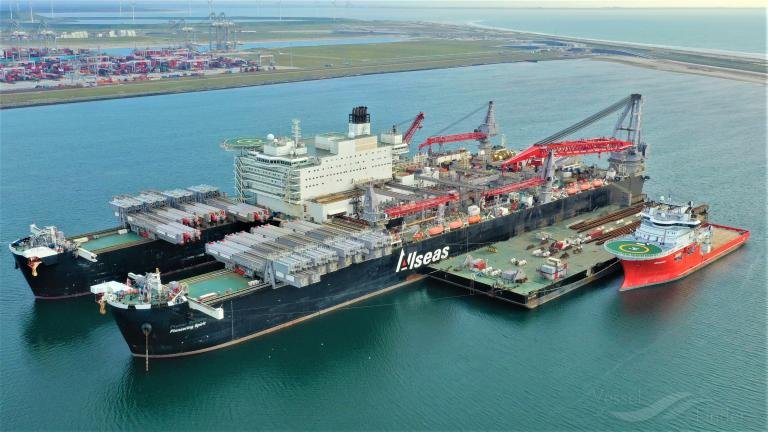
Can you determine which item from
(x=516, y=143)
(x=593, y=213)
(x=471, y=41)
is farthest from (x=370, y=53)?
(x=593, y=213)

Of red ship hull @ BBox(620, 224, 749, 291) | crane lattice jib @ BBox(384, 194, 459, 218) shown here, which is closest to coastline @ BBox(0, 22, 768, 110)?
crane lattice jib @ BBox(384, 194, 459, 218)

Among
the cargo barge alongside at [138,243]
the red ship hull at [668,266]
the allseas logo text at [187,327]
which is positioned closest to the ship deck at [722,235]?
the red ship hull at [668,266]

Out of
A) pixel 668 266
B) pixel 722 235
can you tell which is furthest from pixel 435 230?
pixel 722 235

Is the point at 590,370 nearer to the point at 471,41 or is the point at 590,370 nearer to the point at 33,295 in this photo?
the point at 33,295

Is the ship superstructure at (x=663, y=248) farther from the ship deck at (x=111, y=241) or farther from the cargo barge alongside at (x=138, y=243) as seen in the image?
the ship deck at (x=111, y=241)

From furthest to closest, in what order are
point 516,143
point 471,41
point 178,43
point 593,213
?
point 471,41
point 178,43
point 516,143
point 593,213

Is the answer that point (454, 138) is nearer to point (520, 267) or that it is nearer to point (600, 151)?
point (600, 151)

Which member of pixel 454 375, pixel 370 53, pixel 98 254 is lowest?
pixel 454 375
